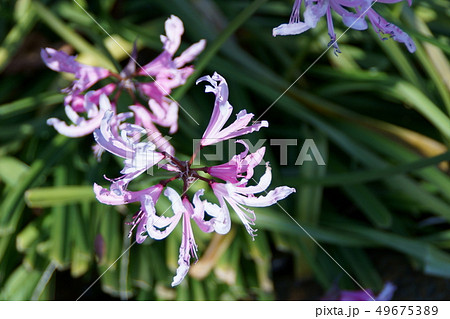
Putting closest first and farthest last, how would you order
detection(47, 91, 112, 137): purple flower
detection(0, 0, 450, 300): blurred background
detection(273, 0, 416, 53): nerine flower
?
detection(273, 0, 416, 53): nerine flower → detection(47, 91, 112, 137): purple flower → detection(0, 0, 450, 300): blurred background

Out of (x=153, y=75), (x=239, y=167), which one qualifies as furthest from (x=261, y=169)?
(x=239, y=167)

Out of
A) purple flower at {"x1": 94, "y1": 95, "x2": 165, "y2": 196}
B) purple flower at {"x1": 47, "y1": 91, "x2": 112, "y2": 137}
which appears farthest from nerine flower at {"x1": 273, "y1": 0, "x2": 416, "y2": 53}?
purple flower at {"x1": 47, "y1": 91, "x2": 112, "y2": 137}

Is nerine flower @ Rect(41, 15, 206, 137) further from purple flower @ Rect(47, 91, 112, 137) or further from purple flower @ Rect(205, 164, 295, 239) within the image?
purple flower @ Rect(205, 164, 295, 239)

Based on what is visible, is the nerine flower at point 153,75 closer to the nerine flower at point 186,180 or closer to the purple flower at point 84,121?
the purple flower at point 84,121

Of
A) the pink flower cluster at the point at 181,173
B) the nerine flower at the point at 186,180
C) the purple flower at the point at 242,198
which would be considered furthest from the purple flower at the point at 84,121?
the purple flower at the point at 242,198

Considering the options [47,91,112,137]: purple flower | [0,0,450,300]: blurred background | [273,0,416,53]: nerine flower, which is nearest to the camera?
[273,0,416,53]: nerine flower

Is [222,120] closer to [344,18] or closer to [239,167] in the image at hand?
[239,167]

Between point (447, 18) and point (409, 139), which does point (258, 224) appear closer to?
point (409, 139)

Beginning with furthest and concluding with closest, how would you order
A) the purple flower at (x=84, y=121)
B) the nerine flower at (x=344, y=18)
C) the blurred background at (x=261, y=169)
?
the blurred background at (x=261, y=169), the purple flower at (x=84, y=121), the nerine flower at (x=344, y=18)
